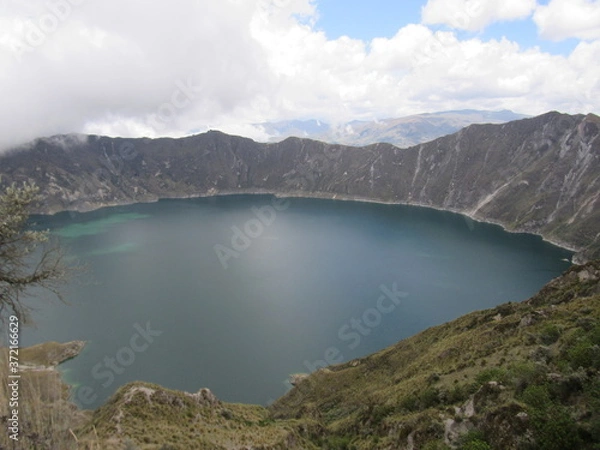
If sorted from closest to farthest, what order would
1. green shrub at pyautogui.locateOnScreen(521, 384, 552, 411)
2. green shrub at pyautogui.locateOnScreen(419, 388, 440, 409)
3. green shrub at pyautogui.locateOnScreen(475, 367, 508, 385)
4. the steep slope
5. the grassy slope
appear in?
1. the grassy slope
2. the steep slope
3. green shrub at pyautogui.locateOnScreen(521, 384, 552, 411)
4. green shrub at pyautogui.locateOnScreen(475, 367, 508, 385)
5. green shrub at pyautogui.locateOnScreen(419, 388, 440, 409)

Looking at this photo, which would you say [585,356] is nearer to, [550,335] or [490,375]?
[490,375]

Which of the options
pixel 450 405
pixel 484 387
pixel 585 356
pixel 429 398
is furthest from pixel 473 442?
pixel 429 398

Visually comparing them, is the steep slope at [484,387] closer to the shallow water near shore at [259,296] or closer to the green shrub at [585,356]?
the green shrub at [585,356]

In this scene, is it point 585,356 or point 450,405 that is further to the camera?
point 450,405

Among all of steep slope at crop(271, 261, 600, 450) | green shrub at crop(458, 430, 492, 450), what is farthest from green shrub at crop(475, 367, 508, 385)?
green shrub at crop(458, 430, 492, 450)

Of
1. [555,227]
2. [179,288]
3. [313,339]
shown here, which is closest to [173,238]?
[179,288]

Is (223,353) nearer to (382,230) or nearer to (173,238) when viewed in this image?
(173,238)

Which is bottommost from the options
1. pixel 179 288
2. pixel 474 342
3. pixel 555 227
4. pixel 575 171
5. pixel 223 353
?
pixel 474 342

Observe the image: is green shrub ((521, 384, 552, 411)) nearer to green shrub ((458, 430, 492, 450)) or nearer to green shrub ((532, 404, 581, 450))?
green shrub ((532, 404, 581, 450))

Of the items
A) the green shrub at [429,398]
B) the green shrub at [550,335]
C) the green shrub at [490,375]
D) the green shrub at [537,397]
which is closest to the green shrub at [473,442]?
the green shrub at [537,397]
